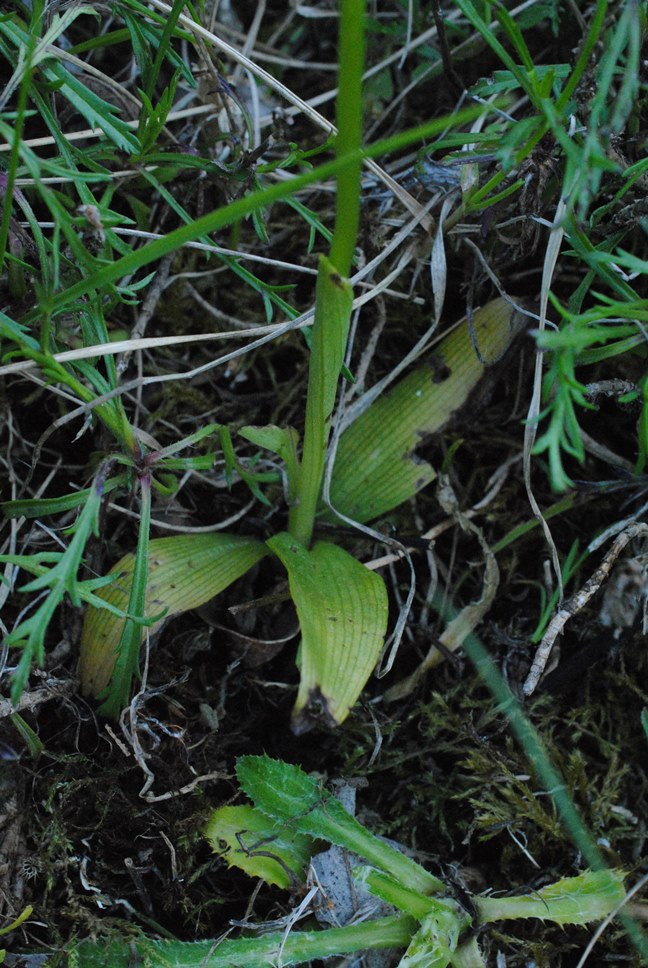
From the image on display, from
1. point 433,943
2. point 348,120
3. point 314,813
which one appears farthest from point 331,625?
point 348,120

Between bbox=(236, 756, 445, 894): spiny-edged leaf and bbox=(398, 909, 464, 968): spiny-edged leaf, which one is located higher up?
bbox=(236, 756, 445, 894): spiny-edged leaf

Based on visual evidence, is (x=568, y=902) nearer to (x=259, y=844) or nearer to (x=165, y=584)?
(x=259, y=844)

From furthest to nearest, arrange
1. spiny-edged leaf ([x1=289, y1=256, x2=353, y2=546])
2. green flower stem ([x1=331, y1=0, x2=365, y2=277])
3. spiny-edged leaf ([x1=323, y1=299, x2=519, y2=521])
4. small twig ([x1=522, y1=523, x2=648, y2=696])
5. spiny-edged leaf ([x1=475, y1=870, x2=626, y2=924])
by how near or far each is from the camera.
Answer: spiny-edged leaf ([x1=323, y1=299, x2=519, y2=521]) → small twig ([x1=522, y1=523, x2=648, y2=696]) → spiny-edged leaf ([x1=475, y1=870, x2=626, y2=924]) → spiny-edged leaf ([x1=289, y1=256, x2=353, y2=546]) → green flower stem ([x1=331, y1=0, x2=365, y2=277])

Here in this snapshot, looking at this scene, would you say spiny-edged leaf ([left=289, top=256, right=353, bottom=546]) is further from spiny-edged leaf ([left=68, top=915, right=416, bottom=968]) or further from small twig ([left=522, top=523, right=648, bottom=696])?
spiny-edged leaf ([left=68, top=915, right=416, bottom=968])

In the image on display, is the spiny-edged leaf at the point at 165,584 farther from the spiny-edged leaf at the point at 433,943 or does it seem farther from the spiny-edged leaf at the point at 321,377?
the spiny-edged leaf at the point at 433,943

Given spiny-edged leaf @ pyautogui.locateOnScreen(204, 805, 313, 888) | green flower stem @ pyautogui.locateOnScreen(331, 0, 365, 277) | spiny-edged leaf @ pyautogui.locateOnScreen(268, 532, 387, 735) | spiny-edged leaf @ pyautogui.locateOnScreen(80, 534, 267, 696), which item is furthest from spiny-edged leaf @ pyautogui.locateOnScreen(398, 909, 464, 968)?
green flower stem @ pyautogui.locateOnScreen(331, 0, 365, 277)

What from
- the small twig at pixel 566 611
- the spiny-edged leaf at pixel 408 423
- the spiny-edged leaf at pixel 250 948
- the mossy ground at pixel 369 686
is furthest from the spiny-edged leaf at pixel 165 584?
the small twig at pixel 566 611
